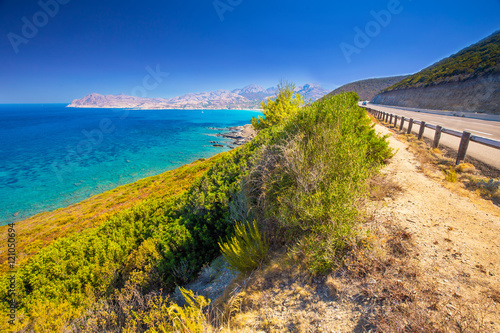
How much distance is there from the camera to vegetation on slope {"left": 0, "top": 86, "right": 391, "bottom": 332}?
3117 millimetres

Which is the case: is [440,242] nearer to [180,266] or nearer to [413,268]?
[413,268]

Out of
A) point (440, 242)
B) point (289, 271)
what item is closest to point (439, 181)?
point (440, 242)

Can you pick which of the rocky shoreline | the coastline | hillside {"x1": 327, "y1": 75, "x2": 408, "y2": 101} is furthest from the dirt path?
hillside {"x1": 327, "y1": 75, "x2": 408, "y2": 101}

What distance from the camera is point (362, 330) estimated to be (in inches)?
86.5

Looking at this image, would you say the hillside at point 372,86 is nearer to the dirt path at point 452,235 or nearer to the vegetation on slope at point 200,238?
the dirt path at point 452,235

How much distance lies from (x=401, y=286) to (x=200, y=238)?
4079 mm

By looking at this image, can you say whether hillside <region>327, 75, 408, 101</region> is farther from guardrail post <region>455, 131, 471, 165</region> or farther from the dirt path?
the dirt path

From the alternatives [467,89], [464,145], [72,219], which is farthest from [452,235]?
[467,89]

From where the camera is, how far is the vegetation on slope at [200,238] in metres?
3.12

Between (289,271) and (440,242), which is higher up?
(440,242)

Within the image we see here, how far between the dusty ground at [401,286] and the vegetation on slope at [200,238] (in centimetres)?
40

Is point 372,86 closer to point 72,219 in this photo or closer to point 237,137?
point 237,137

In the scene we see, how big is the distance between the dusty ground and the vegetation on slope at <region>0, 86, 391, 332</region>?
0.40 meters

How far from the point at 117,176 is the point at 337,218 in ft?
101
